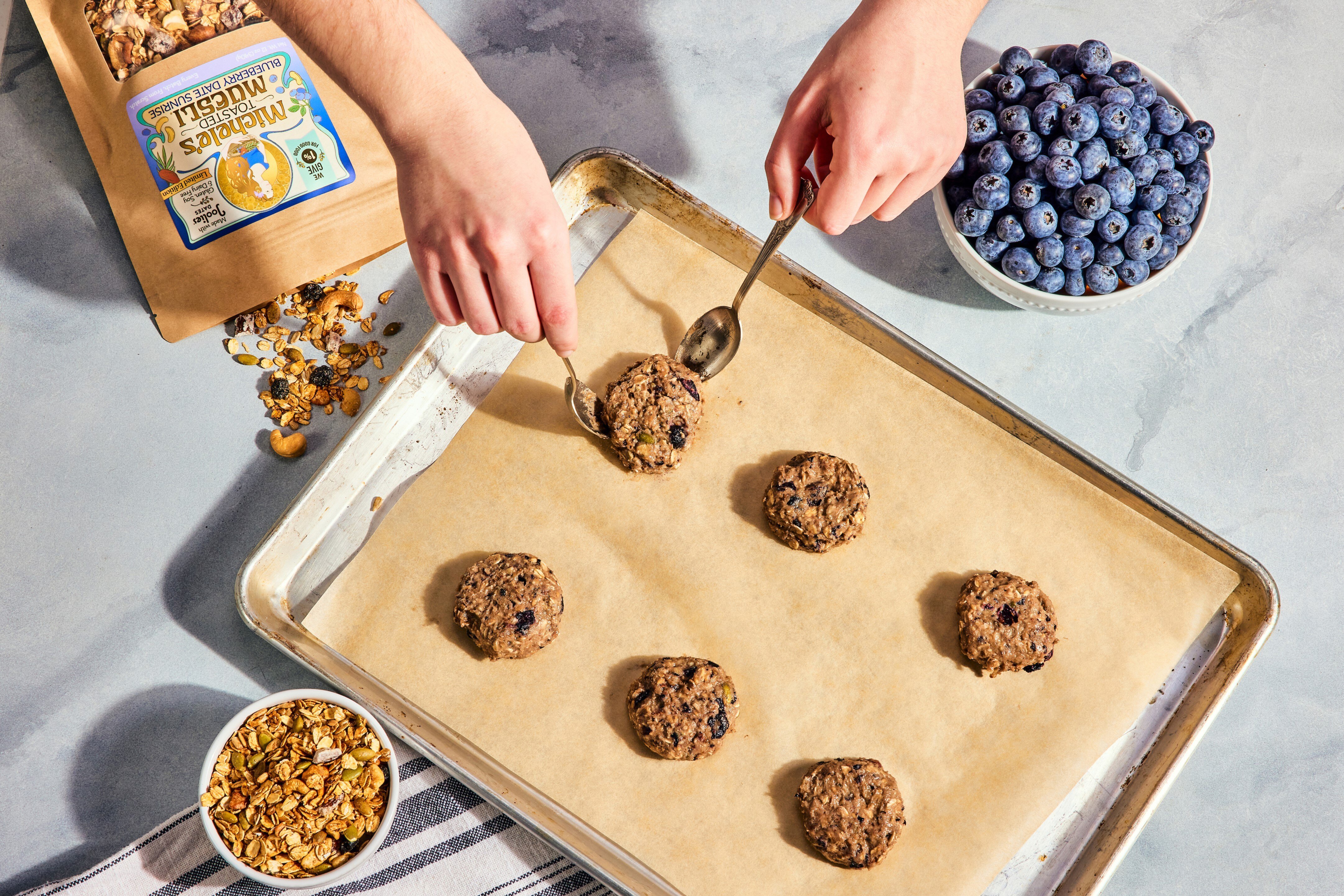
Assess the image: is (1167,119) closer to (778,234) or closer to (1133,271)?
(1133,271)

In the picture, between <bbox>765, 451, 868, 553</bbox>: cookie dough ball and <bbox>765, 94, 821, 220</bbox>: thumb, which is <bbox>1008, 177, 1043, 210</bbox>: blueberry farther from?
<bbox>765, 451, 868, 553</bbox>: cookie dough ball

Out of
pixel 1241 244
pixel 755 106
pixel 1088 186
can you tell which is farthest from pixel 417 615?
pixel 1241 244

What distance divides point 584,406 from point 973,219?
2.90ft

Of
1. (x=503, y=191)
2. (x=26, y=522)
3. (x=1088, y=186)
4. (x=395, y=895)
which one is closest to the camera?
(x=503, y=191)

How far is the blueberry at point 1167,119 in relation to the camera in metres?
1.82

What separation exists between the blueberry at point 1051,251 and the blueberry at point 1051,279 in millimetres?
20

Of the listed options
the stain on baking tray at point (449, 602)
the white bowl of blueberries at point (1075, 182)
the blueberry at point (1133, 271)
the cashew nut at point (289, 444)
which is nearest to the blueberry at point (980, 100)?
the white bowl of blueberries at point (1075, 182)

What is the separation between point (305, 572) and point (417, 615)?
0.27 meters

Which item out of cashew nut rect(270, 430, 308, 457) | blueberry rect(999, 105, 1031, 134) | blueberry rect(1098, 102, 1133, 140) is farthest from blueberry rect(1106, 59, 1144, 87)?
cashew nut rect(270, 430, 308, 457)

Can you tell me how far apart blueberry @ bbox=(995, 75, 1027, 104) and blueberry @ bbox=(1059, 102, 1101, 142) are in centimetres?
11

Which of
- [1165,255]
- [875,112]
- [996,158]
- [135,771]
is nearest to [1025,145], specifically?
[996,158]

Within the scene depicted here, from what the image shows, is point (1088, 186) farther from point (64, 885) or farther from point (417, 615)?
point (64, 885)

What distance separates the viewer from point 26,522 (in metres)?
2.04

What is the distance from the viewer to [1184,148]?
5.98 ft
